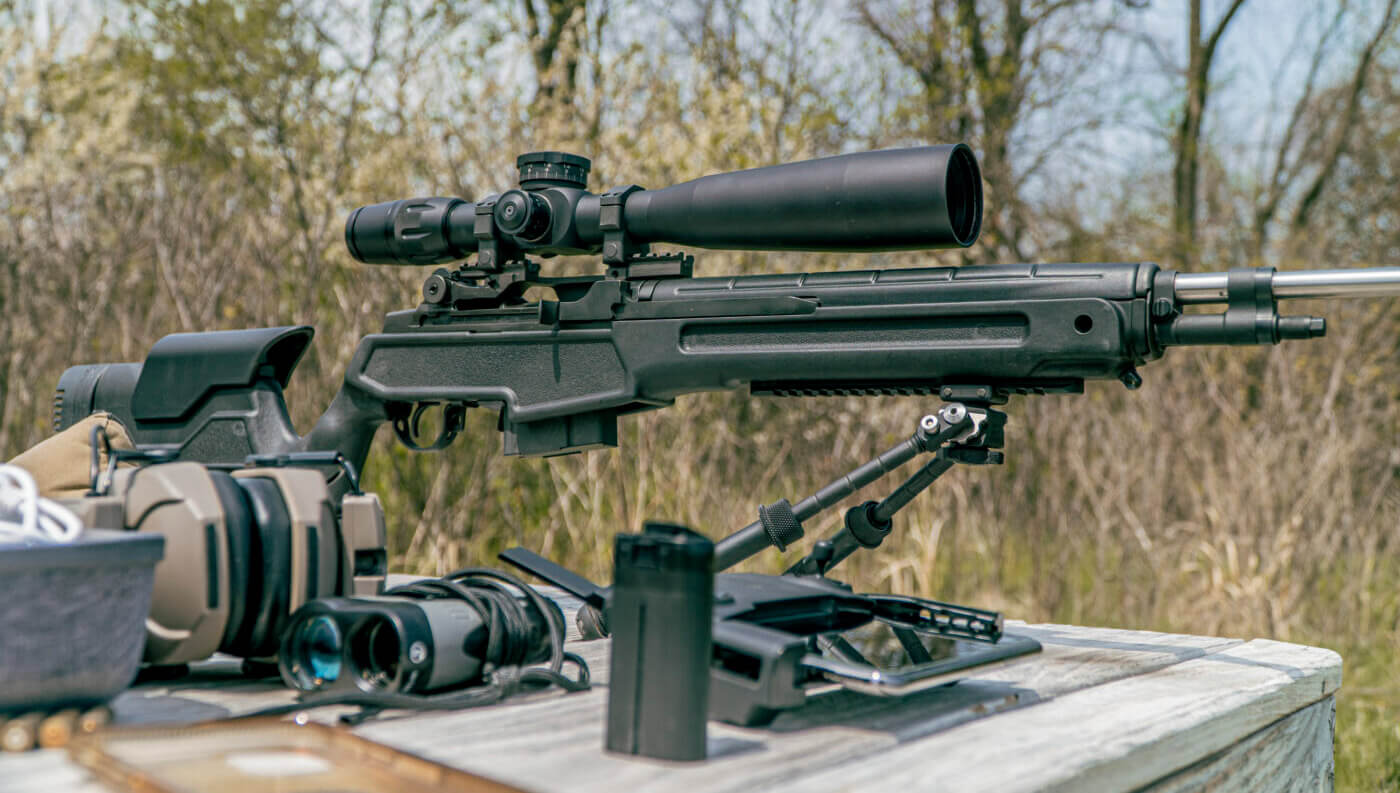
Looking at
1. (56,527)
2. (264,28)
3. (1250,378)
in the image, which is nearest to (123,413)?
(56,527)

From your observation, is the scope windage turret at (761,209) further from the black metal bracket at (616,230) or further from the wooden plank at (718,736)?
the wooden plank at (718,736)

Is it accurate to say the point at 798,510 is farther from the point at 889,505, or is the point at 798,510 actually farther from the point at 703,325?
the point at 703,325

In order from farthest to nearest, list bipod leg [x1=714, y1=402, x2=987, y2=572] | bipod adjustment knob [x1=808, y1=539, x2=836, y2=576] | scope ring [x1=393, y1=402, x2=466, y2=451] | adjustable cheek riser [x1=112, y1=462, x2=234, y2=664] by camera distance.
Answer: scope ring [x1=393, y1=402, x2=466, y2=451], bipod leg [x1=714, y1=402, x2=987, y2=572], bipod adjustment knob [x1=808, y1=539, x2=836, y2=576], adjustable cheek riser [x1=112, y1=462, x2=234, y2=664]

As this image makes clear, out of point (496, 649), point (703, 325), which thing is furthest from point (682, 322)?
point (496, 649)

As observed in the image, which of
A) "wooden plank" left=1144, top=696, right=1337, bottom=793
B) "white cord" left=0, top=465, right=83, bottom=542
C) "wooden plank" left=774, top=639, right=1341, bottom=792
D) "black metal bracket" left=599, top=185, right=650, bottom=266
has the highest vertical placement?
"black metal bracket" left=599, top=185, right=650, bottom=266

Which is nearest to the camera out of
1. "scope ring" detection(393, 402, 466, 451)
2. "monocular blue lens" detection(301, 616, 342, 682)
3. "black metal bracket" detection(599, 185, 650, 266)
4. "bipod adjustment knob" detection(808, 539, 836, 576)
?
"monocular blue lens" detection(301, 616, 342, 682)

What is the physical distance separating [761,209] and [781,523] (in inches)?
21.1

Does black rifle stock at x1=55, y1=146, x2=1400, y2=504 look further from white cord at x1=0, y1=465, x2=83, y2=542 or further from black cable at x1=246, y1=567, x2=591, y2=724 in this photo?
white cord at x1=0, y1=465, x2=83, y2=542

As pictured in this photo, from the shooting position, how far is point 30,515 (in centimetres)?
121

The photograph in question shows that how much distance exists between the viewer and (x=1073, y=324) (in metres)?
1.93

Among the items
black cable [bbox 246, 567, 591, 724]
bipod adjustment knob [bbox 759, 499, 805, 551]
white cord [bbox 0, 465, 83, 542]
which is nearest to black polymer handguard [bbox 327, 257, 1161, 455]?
bipod adjustment knob [bbox 759, 499, 805, 551]

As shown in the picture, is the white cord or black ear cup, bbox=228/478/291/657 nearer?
the white cord

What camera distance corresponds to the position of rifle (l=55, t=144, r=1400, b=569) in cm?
192

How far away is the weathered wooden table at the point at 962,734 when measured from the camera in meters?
1.15
